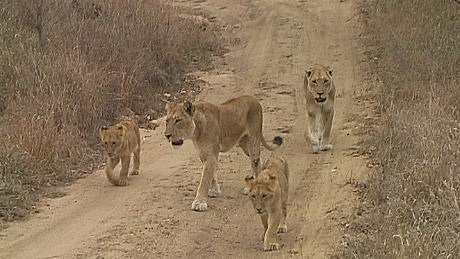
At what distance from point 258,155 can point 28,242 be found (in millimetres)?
2963

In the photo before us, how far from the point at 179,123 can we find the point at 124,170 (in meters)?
1.29

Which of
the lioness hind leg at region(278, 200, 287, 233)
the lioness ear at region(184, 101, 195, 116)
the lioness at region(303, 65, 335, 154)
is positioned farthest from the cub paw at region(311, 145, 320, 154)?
the lioness hind leg at region(278, 200, 287, 233)

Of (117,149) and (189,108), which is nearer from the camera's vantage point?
(189,108)

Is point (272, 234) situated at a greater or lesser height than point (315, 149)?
greater

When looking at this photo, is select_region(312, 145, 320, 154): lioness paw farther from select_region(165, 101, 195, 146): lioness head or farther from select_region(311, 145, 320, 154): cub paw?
select_region(165, 101, 195, 146): lioness head

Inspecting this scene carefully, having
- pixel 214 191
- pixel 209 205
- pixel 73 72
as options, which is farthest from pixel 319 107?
pixel 73 72

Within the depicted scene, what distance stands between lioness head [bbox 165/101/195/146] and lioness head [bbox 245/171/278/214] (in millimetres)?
1360

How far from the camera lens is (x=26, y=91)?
39.5 feet

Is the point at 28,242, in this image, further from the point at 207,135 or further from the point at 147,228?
the point at 207,135

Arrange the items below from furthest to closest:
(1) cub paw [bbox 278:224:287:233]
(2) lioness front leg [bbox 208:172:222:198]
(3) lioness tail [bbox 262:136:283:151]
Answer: (3) lioness tail [bbox 262:136:283:151] → (2) lioness front leg [bbox 208:172:222:198] → (1) cub paw [bbox 278:224:287:233]

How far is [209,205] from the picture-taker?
370 inches

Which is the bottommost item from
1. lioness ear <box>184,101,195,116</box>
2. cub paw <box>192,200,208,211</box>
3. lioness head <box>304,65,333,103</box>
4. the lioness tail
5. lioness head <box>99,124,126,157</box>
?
cub paw <box>192,200,208,211</box>

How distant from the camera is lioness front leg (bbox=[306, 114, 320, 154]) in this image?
11445mm

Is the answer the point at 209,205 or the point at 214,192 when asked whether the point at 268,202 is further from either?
the point at 214,192
